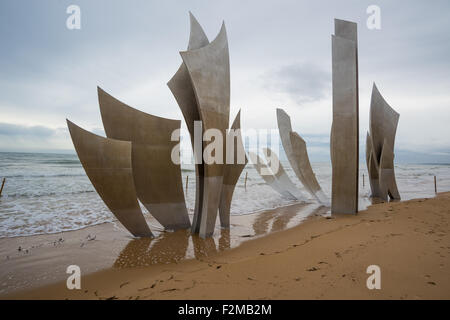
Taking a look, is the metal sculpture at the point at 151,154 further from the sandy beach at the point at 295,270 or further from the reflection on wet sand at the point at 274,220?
the reflection on wet sand at the point at 274,220

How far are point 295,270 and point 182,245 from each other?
277 cm

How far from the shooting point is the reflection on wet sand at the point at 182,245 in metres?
4.55

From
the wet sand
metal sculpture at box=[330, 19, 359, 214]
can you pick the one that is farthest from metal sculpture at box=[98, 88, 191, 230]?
metal sculpture at box=[330, 19, 359, 214]

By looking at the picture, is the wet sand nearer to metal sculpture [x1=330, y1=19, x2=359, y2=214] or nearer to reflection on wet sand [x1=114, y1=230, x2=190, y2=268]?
reflection on wet sand [x1=114, y1=230, x2=190, y2=268]

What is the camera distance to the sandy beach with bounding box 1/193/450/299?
265cm

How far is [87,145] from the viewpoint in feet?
16.2

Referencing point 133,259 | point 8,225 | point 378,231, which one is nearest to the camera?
point 133,259

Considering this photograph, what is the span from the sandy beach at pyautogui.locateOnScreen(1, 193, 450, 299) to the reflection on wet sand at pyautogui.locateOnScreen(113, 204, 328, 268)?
0.04 meters

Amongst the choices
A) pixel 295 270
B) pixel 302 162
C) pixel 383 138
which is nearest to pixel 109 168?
pixel 295 270

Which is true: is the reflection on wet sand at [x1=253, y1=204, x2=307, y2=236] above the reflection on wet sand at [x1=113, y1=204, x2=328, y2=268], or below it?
below

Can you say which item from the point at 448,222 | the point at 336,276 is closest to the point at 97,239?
the point at 336,276
